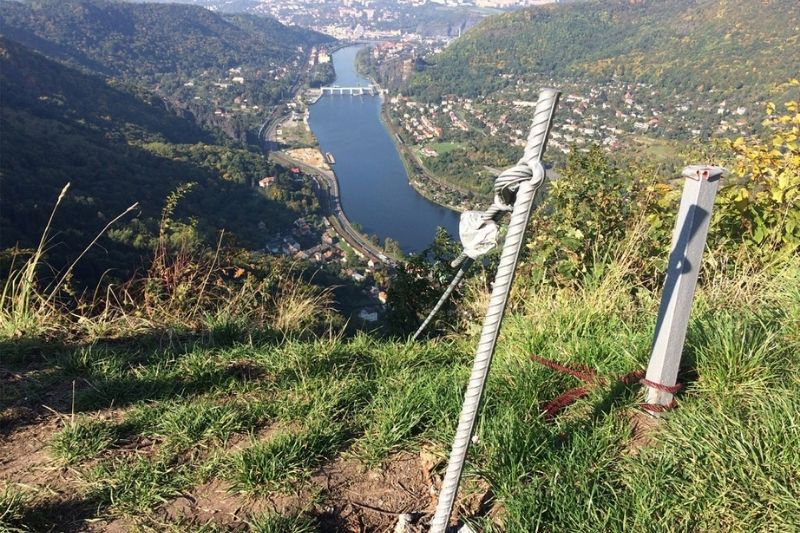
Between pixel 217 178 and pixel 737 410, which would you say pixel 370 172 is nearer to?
pixel 217 178

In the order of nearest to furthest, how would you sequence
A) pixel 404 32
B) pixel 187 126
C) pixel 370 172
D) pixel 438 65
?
pixel 370 172 → pixel 187 126 → pixel 438 65 → pixel 404 32

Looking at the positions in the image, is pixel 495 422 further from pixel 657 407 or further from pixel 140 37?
pixel 140 37

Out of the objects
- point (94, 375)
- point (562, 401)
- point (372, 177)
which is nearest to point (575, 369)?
point (562, 401)

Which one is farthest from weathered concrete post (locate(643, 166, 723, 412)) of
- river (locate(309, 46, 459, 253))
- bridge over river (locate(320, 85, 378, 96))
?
bridge over river (locate(320, 85, 378, 96))

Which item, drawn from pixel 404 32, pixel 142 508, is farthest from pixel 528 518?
pixel 404 32

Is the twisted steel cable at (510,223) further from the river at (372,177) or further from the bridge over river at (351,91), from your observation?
the bridge over river at (351,91)

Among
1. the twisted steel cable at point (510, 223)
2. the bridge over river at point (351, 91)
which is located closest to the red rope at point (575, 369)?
the twisted steel cable at point (510, 223)

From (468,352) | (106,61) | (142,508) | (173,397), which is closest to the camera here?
(142,508)
